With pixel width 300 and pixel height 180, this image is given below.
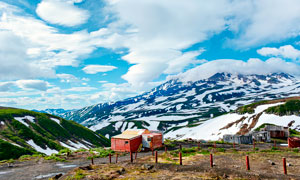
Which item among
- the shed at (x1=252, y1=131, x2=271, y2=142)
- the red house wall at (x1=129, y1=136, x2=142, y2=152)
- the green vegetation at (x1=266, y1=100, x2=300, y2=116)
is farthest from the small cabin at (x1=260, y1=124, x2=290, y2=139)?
the red house wall at (x1=129, y1=136, x2=142, y2=152)

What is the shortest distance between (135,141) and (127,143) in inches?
87.3

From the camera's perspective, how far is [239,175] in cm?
1600

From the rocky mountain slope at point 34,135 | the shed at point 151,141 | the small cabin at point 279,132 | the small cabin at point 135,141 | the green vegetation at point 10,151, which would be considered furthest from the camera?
the small cabin at point 279,132

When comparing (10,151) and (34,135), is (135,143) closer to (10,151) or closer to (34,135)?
(10,151)

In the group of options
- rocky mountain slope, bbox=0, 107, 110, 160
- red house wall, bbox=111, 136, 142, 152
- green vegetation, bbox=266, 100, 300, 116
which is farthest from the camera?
green vegetation, bbox=266, 100, 300, 116

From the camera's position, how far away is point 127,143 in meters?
45.9

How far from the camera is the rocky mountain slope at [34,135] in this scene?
48.7 m

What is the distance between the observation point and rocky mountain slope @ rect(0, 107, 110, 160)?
4866 cm

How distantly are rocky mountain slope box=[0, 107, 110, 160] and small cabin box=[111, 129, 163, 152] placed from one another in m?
22.0

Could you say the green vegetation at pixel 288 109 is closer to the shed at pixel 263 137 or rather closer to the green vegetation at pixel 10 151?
the shed at pixel 263 137

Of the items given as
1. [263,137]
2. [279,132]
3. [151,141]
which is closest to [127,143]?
[151,141]

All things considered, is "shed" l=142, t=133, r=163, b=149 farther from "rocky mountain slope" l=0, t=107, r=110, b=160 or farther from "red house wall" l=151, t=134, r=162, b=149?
"rocky mountain slope" l=0, t=107, r=110, b=160

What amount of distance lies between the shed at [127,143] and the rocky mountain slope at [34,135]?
2158 centimetres

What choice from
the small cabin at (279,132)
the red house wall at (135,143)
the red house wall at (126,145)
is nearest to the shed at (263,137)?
the small cabin at (279,132)
